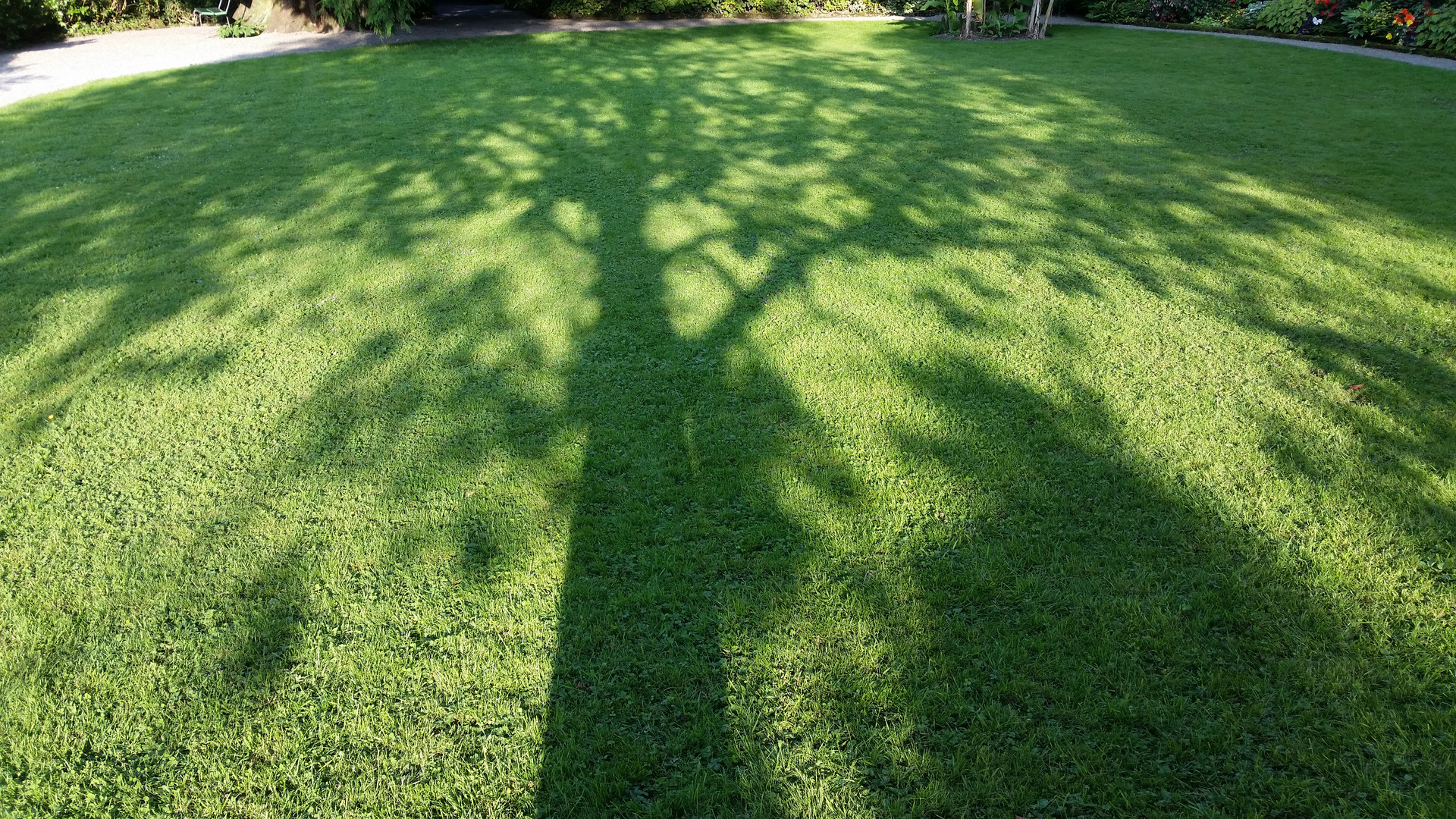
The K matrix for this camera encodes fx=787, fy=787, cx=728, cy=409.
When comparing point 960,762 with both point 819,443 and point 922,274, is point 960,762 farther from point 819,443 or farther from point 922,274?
point 922,274

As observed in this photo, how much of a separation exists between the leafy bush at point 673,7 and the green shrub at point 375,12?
318cm

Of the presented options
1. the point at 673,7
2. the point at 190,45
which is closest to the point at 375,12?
the point at 190,45

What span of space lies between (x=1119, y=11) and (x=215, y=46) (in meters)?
15.3

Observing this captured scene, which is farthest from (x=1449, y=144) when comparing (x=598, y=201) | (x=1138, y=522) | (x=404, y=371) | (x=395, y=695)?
(x=395, y=695)

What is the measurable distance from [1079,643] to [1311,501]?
115 cm

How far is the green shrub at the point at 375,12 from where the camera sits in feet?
38.0

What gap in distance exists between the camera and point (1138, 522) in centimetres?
258

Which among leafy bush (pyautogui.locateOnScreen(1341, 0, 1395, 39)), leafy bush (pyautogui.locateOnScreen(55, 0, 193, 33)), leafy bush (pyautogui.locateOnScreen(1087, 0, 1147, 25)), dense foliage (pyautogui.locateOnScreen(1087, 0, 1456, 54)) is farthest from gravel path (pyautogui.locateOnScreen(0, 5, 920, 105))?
leafy bush (pyautogui.locateOnScreen(1341, 0, 1395, 39))

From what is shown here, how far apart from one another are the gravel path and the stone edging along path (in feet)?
0.04

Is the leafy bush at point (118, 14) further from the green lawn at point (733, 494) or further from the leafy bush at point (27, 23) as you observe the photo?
the green lawn at point (733, 494)

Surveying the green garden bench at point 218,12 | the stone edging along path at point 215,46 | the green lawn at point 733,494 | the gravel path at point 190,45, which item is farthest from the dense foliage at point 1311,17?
the green garden bench at point 218,12

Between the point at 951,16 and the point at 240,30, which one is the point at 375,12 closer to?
the point at 240,30

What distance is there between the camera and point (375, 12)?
1157cm

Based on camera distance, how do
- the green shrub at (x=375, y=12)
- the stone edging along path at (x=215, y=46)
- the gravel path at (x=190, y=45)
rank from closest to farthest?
the stone edging along path at (x=215, y=46), the gravel path at (x=190, y=45), the green shrub at (x=375, y=12)
